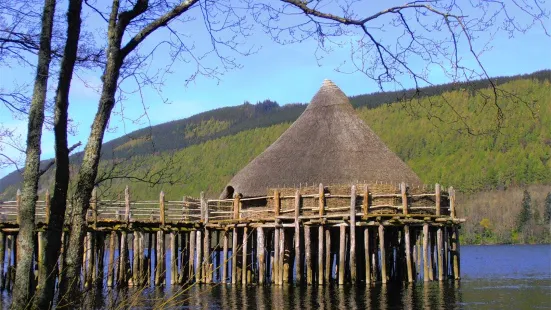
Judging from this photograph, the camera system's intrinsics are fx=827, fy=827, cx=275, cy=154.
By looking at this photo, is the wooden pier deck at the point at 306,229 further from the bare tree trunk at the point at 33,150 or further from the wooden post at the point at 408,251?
the bare tree trunk at the point at 33,150

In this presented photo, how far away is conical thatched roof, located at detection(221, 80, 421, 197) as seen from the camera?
112ft

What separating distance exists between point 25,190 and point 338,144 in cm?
2702

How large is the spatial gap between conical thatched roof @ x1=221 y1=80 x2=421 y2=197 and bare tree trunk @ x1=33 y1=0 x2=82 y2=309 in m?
25.5

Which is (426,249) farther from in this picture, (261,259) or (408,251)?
(261,259)

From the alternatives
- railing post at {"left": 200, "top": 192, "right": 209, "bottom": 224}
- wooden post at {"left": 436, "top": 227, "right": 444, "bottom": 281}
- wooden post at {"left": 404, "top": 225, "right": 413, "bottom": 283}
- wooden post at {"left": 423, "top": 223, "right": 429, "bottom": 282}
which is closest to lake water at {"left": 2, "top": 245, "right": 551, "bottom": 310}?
wooden post at {"left": 436, "top": 227, "right": 444, "bottom": 281}

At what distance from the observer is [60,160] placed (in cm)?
840

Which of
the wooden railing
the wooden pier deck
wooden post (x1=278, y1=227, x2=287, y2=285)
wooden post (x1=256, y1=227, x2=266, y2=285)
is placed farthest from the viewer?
wooden post (x1=256, y1=227, x2=266, y2=285)

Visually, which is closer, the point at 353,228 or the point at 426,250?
the point at 353,228

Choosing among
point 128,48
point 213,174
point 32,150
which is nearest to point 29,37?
point 32,150

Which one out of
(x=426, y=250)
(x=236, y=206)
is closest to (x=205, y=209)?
(x=236, y=206)

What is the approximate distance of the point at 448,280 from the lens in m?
34.0

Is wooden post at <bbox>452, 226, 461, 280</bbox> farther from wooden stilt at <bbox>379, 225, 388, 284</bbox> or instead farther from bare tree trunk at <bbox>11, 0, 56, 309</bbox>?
bare tree trunk at <bbox>11, 0, 56, 309</bbox>

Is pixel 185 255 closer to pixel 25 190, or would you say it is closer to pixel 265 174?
pixel 265 174

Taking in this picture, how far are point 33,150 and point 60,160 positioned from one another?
1234 millimetres
